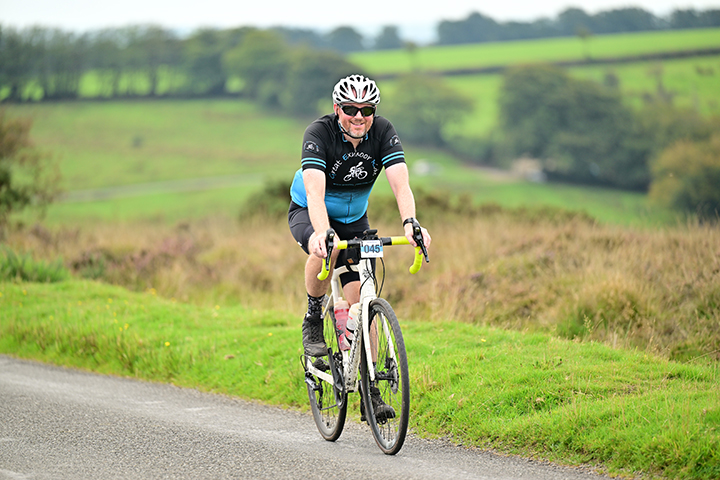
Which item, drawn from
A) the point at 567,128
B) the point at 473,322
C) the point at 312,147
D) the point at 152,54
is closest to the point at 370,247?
the point at 312,147

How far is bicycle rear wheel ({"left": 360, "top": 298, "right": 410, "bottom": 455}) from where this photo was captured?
4.84 meters

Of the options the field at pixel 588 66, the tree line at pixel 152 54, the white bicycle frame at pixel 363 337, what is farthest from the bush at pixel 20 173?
the tree line at pixel 152 54

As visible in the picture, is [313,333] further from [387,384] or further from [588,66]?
[588,66]

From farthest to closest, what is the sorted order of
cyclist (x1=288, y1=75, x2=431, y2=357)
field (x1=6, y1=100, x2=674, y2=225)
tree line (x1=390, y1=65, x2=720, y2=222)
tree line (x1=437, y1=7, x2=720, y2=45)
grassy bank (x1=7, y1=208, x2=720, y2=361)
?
1. tree line (x1=437, y1=7, x2=720, y2=45)
2. field (x1=6, y1=100, x2=674, y2=225)
3. tree line (x1=390, y1=65, x2=720, y2=222)
4. grassy bank (x1=7, y1=208, x2=720, y2=361)
5. cyclist (x1=288, y1=75, x2=431, y2=357)

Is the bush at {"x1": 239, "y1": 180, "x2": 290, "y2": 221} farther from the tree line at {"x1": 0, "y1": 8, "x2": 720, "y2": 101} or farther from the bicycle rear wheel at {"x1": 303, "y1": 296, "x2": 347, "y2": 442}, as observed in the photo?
the tree line at {"x1": 0, "y1": 8, "x2": 720, "y2": 101}

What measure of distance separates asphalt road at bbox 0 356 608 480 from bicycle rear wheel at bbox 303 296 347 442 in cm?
13

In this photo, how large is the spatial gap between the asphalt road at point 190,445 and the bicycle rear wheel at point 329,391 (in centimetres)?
13

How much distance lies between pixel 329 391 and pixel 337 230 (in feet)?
4.28

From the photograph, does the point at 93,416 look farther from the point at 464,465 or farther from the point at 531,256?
the point at 531,256

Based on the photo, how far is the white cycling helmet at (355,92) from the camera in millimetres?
5367

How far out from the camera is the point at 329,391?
600 centimetres

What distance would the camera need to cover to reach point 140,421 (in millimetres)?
6617

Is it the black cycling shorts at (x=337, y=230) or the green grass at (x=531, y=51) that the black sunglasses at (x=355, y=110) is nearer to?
the black cycling shorts at (x=337, y=230)

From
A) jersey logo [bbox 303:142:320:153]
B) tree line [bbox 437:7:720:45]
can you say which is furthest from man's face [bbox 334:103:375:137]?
tree line [bbox 437:7:720:45]
